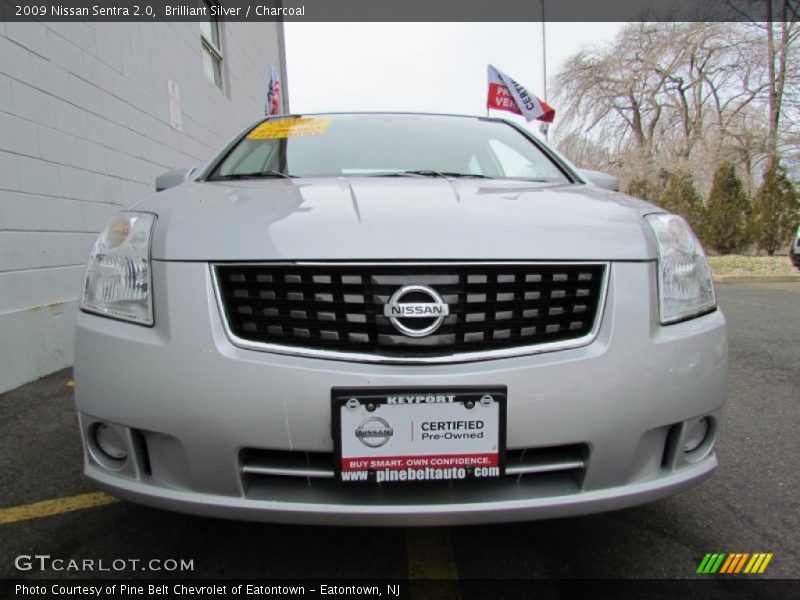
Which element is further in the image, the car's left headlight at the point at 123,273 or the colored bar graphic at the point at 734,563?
the colored bar graphic at the point at 734,563

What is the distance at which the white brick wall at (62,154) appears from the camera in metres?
3.04

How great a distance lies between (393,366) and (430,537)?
2.26 feet

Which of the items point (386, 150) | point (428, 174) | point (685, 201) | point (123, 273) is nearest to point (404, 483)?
point (123, 273)

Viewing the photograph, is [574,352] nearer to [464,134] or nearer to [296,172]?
[296,172]

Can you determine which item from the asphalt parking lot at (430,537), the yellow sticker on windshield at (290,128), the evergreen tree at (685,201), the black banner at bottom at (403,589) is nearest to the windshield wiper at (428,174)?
the yellow sticker on windshield at (290,128)

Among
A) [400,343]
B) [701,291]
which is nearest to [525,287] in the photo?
[400,343]

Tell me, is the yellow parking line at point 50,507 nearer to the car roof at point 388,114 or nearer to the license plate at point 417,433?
the license plate at point 417,433

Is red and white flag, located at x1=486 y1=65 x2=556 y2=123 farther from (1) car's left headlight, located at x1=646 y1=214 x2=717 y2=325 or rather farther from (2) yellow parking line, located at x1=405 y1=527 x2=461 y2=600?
(2) yellow parking line, located at x1=405 y1=527 x2=461 y2=600

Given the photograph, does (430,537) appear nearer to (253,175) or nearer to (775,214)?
(253,175)

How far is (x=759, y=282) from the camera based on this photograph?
9172mm

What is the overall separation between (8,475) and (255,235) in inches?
62.5

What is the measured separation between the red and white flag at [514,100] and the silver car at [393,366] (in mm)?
9424

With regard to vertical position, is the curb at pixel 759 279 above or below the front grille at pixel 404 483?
below

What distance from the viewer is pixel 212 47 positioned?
7203 millimetres
